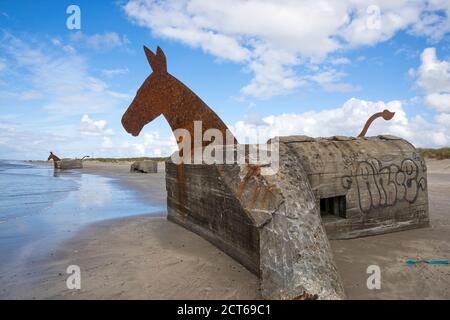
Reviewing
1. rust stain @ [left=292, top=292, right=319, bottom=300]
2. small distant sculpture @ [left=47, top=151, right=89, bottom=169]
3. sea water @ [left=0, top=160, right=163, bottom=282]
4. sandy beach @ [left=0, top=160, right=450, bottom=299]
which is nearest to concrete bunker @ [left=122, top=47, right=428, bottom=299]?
rust stain @ [left=292, top=292, right=319, bottom=300]

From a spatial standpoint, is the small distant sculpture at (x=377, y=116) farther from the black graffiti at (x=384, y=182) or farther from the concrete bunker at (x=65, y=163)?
the concrete bunker at (x=65, y=163)

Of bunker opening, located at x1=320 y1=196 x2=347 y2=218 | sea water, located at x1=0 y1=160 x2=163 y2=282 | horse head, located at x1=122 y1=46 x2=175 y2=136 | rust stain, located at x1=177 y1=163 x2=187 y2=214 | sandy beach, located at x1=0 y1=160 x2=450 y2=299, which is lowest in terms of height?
sea water, located at x1=0 y1=160 x2=163 y2=282

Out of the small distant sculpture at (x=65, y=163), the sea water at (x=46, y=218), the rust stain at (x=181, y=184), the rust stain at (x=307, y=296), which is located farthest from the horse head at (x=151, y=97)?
the small distant sculpture at (x=65, y=163)

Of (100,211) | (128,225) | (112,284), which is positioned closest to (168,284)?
(112,284)

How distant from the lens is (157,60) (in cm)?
656

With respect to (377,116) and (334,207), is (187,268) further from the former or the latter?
(377,116)

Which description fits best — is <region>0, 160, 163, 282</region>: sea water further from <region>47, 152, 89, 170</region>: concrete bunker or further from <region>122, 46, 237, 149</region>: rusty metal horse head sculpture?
<region>47, 152, 89, 170</region>: concrete bunker

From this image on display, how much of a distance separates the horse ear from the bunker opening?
13.0 feet

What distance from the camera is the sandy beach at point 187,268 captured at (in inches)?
134

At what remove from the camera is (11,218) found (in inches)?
328

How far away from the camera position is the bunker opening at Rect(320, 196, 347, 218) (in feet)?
17.4

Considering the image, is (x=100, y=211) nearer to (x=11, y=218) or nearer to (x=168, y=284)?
(x=11, y=218)

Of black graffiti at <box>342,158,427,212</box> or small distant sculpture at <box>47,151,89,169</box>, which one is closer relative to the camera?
black graffiti at <box>342,158,427,212</box>

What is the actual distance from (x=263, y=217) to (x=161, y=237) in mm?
3190
